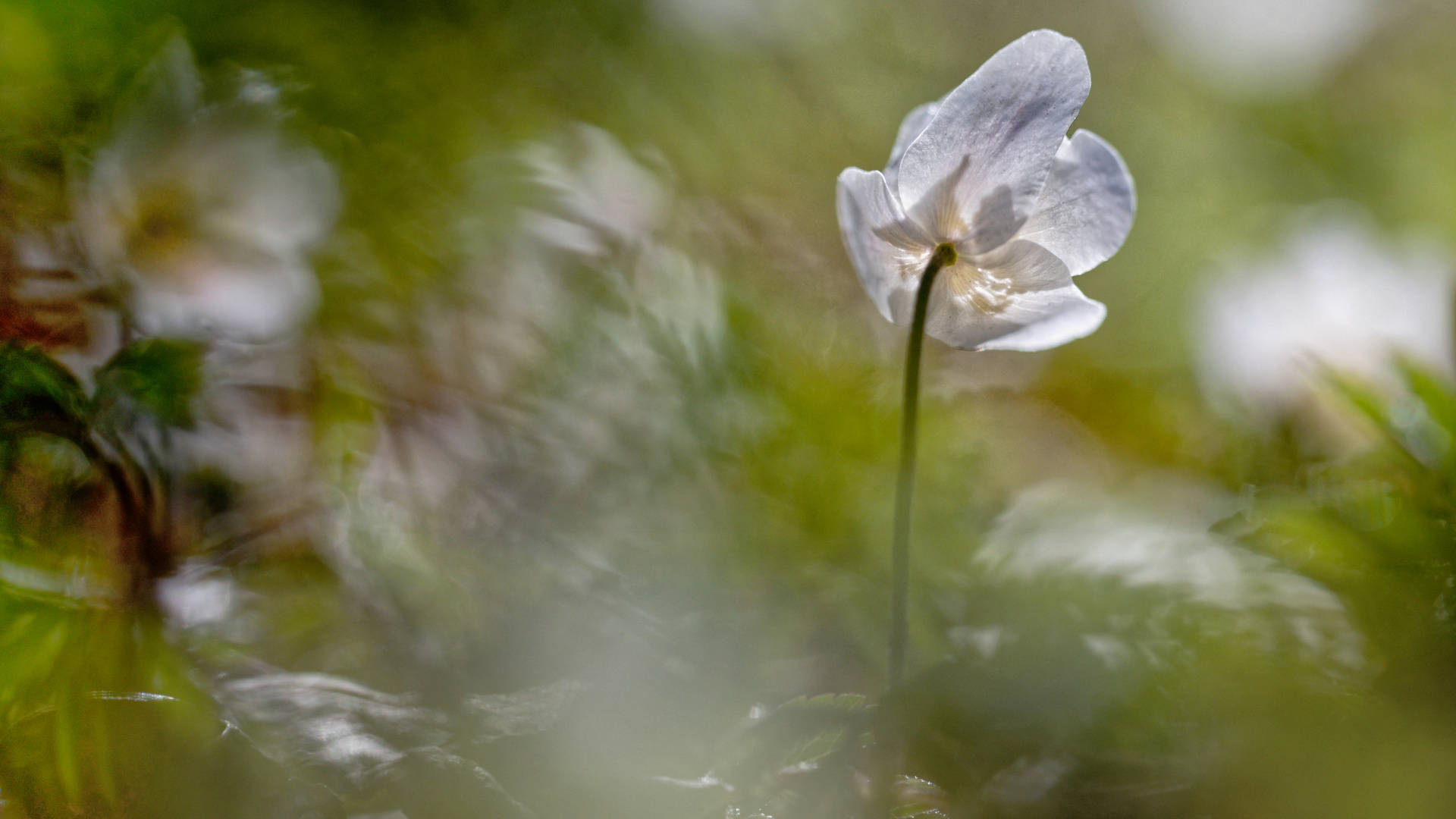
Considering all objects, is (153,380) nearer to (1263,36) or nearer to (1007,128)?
(1007,128)

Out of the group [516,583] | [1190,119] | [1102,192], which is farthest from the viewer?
[1190,119]

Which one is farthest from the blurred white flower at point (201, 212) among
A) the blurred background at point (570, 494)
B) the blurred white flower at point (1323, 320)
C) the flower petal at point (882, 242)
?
the blurred white flower at point (1323, 320)

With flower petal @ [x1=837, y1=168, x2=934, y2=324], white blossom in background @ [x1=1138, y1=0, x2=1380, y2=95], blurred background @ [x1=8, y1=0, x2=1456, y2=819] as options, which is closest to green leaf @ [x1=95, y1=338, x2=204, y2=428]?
blurred background @ [x1=8, y1=0, x2=1456, y2=819]

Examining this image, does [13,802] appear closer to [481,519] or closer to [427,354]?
[481,519]

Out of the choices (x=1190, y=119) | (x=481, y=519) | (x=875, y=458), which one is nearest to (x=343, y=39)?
(x=481, y=519)

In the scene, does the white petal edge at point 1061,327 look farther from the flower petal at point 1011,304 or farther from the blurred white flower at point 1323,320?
the blurred white flower at point 1323,320

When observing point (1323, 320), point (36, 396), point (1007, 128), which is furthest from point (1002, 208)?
point (1323, 320)

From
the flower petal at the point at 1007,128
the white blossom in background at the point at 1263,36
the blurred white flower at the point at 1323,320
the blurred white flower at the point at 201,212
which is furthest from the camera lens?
the white blossom in background at the point at 1263,36

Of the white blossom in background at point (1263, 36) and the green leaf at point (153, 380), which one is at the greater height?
the white blossom in background at point (1263, 36)
